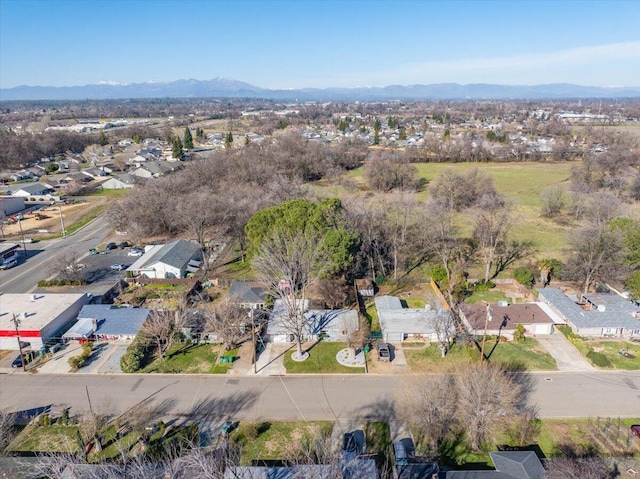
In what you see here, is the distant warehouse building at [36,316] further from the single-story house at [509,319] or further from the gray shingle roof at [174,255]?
the single-story house at [509,319]

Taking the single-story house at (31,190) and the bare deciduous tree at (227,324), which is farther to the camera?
the single-story house at (31,190)

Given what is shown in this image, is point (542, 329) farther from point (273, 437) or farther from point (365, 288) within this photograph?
point (273, 437)

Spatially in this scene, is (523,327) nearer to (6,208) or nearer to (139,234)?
(139,234)

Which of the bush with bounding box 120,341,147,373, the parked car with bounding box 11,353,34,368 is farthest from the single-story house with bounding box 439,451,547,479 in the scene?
the parked car with bounding box 11,353,34,368

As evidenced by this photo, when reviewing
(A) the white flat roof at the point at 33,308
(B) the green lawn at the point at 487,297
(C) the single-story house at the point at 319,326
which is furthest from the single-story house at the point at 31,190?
(B) the green lawn at the point at 487,297

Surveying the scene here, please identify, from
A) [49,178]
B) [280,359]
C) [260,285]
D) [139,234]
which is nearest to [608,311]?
[280,359]

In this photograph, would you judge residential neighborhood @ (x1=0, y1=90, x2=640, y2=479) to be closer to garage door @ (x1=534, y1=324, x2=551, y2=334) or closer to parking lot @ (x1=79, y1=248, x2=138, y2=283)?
parking lot @ (x1=79, y1=248, x2=138, y2=283)

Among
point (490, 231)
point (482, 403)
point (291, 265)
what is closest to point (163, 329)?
point (291, 265)
